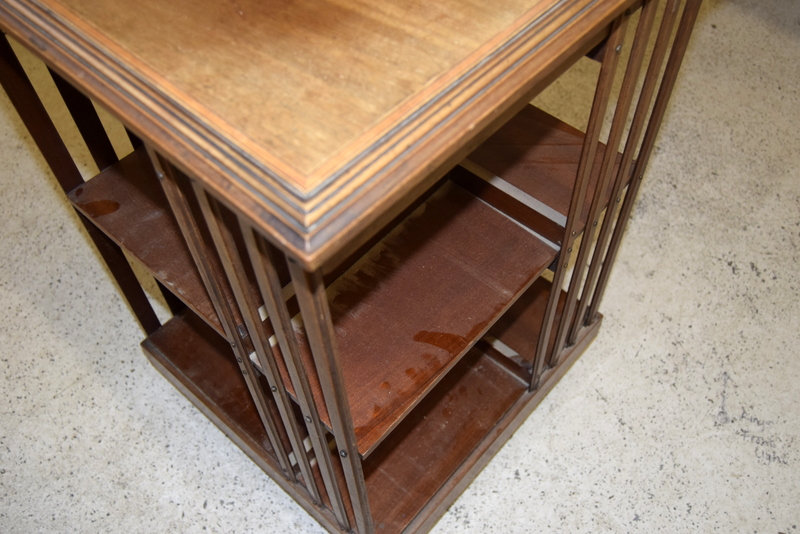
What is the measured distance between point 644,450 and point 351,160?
0.98 m

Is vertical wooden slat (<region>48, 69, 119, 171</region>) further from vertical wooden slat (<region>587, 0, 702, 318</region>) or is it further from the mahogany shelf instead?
vertical wooden slat (<region>587, 0, 702, 318</region>)

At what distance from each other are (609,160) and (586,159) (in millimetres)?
61

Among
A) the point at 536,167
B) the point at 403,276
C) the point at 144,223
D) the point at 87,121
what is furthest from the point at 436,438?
the point at 87,121

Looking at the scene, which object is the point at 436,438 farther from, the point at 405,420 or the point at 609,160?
the point at 609,160

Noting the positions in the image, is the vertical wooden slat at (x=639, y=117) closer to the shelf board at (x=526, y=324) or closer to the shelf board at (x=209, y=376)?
the shelf board at (x=526, y=324)

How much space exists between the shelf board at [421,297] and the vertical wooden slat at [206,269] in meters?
0.09

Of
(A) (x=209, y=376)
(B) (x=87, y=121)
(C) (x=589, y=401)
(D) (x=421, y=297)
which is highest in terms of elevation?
(B) (x=87, y=121)

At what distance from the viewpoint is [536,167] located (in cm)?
110

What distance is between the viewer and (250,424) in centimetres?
128

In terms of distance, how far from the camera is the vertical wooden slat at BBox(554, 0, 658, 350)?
83cm

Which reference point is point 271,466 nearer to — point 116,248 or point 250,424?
point 250,424

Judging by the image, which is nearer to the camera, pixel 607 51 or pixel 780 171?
pixel 607 51

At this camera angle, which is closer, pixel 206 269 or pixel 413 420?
pixel 206 269

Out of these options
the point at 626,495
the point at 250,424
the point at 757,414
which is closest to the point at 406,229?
the point at 250,424
